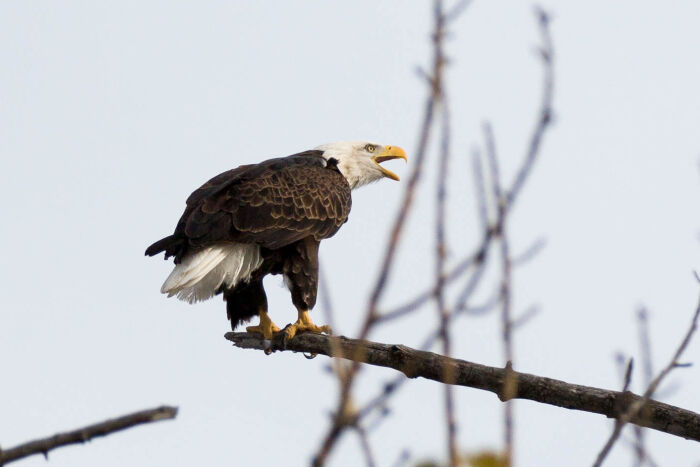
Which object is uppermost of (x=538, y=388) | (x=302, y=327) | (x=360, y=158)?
(x=360, y=158)

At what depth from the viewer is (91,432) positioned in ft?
6.68

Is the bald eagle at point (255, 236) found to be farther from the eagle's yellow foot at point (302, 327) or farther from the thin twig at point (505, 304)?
the thin twig at point (505, 304)

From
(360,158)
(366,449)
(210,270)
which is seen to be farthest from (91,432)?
(360,158)

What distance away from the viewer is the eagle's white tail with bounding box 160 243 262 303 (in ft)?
22.9

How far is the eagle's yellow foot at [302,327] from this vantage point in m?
7.26

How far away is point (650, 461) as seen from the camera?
2354mm

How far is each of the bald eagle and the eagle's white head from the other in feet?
1.91

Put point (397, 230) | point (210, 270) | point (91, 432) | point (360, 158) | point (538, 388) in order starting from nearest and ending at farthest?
point (397, 230), point (91, 432), point (538, 388), point (210, 270), point (360, 158)

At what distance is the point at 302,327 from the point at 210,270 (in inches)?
31.0

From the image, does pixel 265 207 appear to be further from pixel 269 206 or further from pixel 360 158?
pixel 360 158

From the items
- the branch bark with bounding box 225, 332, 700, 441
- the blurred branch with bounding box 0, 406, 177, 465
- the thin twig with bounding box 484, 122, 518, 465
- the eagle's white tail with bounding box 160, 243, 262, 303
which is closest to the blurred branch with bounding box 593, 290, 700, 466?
the thin twig with bounding box 484, 122, 518, 465

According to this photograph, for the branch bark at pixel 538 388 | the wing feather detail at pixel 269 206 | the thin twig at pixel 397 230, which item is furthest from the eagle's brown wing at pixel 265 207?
the thin twig at pixel 397 230

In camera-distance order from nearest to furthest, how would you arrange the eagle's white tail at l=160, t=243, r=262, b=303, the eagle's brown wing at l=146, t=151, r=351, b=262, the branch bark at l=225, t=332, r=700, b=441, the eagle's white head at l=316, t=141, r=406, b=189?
the branch bark at l=225, t=332, r=700, b=441
the eagle's white tail at l=160, t=243, r=262, b=303
the eagle's brown wing at l=146, t=151, r=351, b=262
the eagle's white head at l=316, t=141, r=406, b=189

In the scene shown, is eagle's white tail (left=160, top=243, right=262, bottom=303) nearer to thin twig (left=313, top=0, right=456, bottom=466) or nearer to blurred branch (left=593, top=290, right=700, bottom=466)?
blurred branch (left=593, top=290, right=700, bottom=466)
